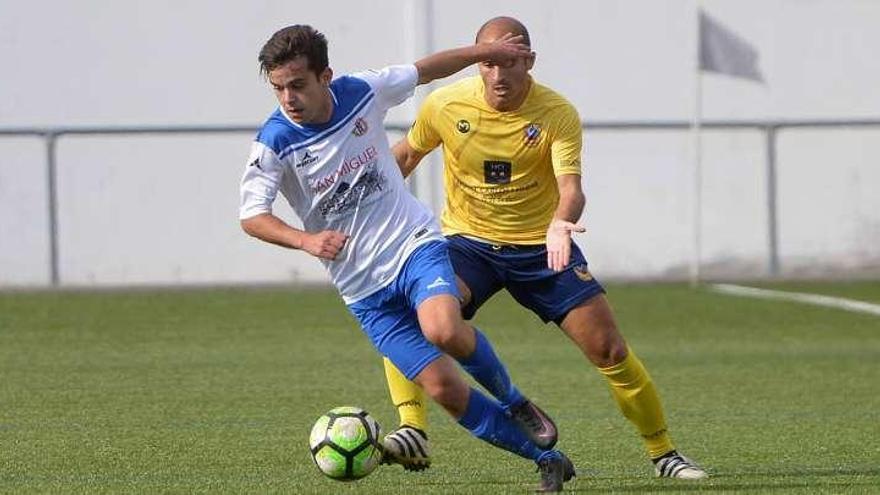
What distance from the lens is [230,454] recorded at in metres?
8.71

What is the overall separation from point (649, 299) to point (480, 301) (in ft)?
32.0

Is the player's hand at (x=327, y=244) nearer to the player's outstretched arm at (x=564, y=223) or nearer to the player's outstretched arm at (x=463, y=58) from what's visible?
the player's outstretched arm at (x=564, y=223)

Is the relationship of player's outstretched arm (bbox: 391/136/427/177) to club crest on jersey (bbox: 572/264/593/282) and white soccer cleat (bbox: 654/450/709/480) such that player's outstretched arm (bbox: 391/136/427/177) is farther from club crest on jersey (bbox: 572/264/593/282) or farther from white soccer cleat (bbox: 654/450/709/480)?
white soccer cleat (bbox: 654/450/709/480)

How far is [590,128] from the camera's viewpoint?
2023cm

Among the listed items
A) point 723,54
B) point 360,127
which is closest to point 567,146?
point 360,127

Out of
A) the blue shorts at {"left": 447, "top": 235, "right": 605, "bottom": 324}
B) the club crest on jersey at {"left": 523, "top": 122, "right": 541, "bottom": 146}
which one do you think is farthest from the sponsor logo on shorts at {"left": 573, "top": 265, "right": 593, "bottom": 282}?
the club crest on jersey at {"left": 523, "top": 122, "right": 541, "bottom": 146}

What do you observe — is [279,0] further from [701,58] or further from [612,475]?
[612,475]

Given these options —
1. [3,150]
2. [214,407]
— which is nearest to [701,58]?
[3,150]

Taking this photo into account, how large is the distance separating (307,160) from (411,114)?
13.5 m

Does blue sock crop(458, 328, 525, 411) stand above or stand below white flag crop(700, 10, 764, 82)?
above

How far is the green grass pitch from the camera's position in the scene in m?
8.05

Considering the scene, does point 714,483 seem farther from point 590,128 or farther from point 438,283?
point 590,128

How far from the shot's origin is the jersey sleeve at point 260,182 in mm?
7316

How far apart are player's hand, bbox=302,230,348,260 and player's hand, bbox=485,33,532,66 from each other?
1264 mm
